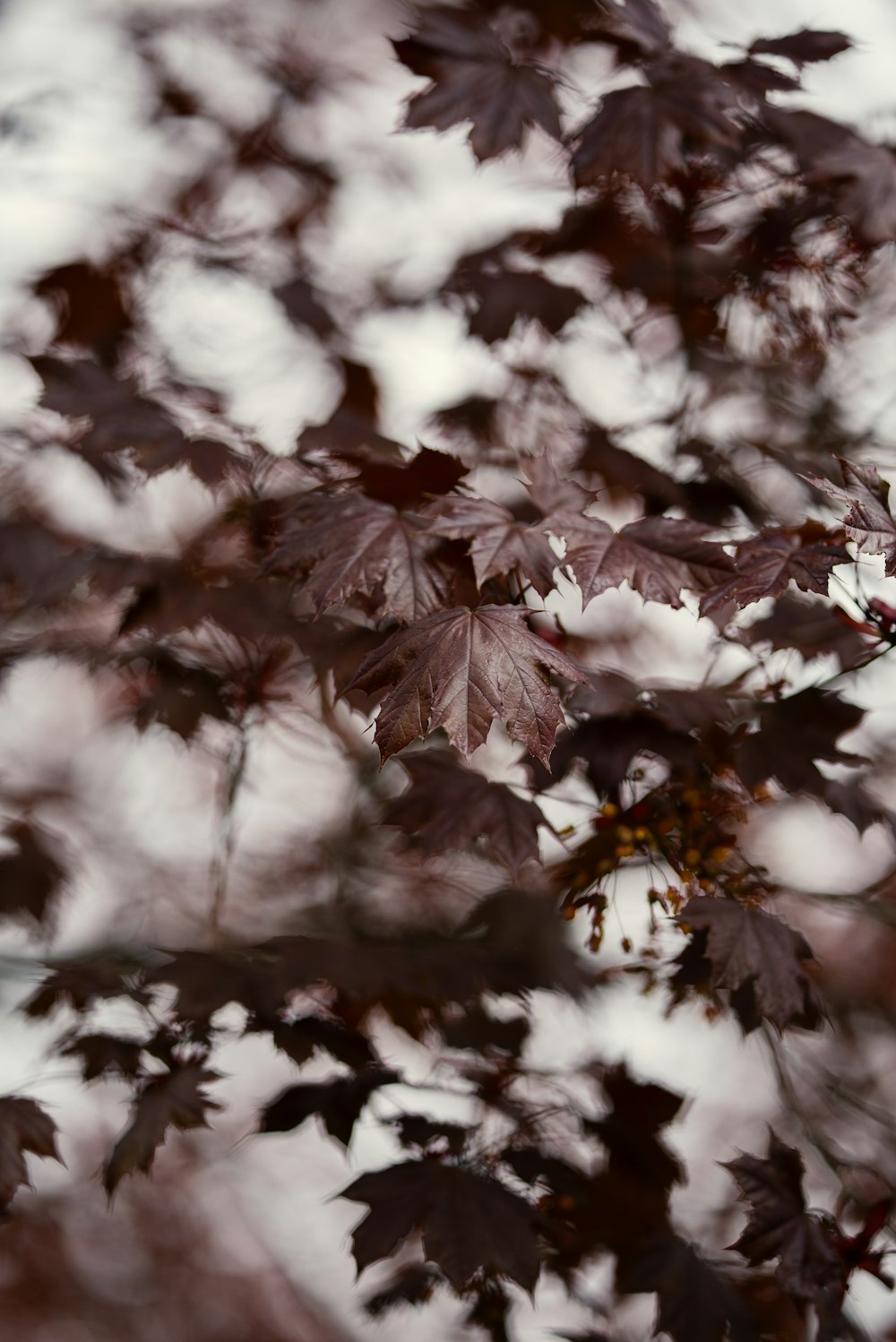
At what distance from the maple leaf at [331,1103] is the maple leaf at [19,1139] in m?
0.28

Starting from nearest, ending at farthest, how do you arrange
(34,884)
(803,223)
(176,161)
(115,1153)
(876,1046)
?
(115,1153)
(803,223)
(34,884)
(176,161)
(876,1046)

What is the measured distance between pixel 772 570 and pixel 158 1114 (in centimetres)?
99

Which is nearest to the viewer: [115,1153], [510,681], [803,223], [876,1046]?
[510,681]

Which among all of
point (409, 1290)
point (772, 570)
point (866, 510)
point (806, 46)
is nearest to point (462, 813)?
point (772, 570)

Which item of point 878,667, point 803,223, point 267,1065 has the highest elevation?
point 803,223

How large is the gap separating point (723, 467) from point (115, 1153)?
1.43m

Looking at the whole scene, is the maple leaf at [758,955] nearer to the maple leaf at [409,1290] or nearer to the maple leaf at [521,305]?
the maple leaf at [409,1290]

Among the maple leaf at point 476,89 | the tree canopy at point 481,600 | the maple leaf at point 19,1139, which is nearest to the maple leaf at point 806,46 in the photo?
→ the tree canopy at point 481,600

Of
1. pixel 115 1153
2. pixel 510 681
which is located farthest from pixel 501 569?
pixel 115 1153

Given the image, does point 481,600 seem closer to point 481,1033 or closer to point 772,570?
point 772,570

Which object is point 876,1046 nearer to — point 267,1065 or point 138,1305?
point 267,1065

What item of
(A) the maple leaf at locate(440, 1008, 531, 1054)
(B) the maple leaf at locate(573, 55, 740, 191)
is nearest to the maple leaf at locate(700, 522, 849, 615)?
(B) the maple leaf at locate(573, 55, 740, 191)

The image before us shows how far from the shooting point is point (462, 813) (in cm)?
136

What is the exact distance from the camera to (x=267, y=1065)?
3.78 meters
